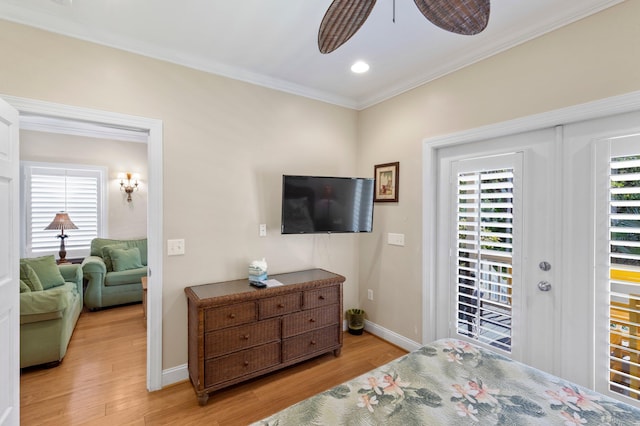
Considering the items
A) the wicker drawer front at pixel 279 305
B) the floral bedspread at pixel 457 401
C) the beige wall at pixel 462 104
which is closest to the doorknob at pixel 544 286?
the floral bedspread at pixel 457 401

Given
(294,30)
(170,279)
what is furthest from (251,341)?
(294,30)

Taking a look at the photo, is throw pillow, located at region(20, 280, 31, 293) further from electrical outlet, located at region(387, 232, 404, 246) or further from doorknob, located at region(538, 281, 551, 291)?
doorknob, located at region(538, 281, 551, 291)

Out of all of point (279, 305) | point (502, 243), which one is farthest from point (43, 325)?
point (502, 243)

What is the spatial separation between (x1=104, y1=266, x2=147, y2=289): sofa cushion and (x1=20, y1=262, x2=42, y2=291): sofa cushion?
→ 119cm

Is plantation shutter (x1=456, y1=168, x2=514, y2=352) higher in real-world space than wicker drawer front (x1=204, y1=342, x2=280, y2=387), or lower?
higher

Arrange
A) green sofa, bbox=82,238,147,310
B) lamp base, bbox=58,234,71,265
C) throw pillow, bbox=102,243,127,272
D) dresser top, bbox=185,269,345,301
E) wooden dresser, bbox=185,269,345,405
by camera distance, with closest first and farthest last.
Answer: wooden dresser, bbox=185,269,345,405 < dresser top, bbox=185,269,345,301 < green sofa, bbox=82,238,147,310 < lamp base, bbox=58,234,71,265 < throw pillow, bbox=102,243,127,272

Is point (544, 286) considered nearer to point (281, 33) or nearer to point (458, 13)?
point (458, 13)

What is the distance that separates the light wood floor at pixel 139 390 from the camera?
81.7 inches

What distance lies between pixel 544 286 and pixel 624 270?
1.43 feet

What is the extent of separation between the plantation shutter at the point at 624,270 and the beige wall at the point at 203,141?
2.30 m

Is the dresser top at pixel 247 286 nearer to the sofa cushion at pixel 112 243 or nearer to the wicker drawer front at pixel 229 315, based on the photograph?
the wicker drawer front at pixel 229 315

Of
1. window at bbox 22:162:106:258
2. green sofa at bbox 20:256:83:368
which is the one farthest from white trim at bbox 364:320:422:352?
window at bbox 22:162:106:258

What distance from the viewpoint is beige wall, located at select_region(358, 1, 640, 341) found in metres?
1.77

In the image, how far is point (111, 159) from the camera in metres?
4.94
